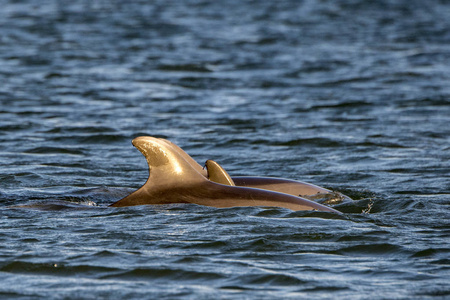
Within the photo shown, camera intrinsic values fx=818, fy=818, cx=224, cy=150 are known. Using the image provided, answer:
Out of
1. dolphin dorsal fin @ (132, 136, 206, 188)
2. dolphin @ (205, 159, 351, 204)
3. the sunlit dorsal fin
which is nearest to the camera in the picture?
dolphin dorsal fin @ (132, 136, 206, 188)

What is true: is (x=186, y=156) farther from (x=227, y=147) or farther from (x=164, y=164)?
(x=227, y=147)

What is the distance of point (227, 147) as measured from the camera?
1434 centimetres

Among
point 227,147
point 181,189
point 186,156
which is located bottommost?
point 227,147

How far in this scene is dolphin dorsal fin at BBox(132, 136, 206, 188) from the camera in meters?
8.12

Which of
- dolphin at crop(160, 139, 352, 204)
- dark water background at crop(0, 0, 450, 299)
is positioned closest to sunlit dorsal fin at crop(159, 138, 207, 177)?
dark water background at crop(0, 0, 450, 299)

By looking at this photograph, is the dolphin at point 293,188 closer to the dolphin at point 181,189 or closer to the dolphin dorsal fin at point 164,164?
the dolphin at point 181,189

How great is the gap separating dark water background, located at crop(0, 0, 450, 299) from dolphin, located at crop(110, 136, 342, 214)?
17cm

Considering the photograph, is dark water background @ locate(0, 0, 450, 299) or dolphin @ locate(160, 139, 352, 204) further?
dolphin @ locate(160, 139, 352, 204)

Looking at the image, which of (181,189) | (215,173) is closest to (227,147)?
(215,173)

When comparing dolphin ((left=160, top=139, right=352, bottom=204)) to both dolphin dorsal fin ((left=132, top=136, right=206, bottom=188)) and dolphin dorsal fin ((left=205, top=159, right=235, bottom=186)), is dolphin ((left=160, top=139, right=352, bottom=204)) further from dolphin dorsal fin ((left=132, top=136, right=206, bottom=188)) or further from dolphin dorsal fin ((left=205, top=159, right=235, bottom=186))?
dolphin dorsal fin ((left=132, top=136, right=206, bottom=188))

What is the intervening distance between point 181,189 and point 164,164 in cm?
33

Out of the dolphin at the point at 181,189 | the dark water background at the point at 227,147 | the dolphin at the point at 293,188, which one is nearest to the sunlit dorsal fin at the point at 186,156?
the dolphin at the point at 181,189

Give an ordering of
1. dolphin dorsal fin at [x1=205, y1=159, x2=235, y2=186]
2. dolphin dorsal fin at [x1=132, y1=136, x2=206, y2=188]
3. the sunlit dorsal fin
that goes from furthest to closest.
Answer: dolphin dorsal fin at [x1=205, y1=159, x2=235, y2=186] < the sunlit dorsal fin < dolphin dorsal fin at [x1=132, y1=136, x2=206, y2=188]

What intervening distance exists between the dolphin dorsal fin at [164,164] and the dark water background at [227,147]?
1.07ft
